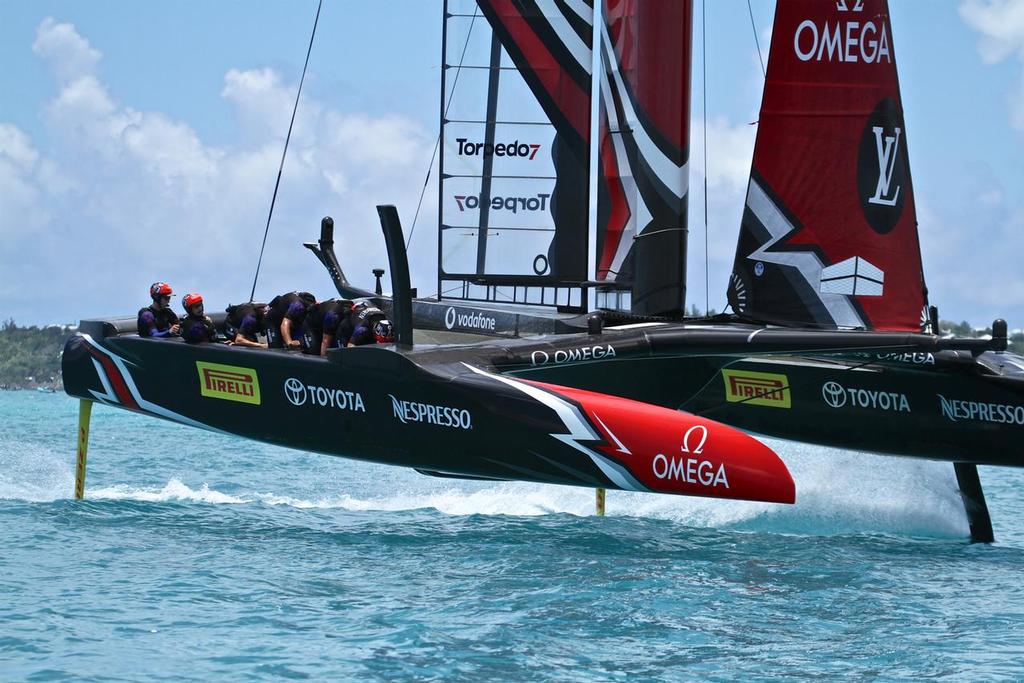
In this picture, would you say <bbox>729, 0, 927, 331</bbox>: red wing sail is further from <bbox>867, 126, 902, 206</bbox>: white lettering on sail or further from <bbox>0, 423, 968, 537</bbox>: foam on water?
<bbox>0, 423, 968, 537</bbox>: foam on water

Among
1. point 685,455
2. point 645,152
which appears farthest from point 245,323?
point 685,455

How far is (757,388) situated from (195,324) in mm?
3605

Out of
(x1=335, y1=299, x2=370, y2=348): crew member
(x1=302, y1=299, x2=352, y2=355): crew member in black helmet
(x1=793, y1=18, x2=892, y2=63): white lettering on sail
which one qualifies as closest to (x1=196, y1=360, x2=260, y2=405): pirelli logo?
(x1=302, y1=299, x2=352, y2=355): crew member in black helmet

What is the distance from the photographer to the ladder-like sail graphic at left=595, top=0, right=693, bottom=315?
30.7 feet

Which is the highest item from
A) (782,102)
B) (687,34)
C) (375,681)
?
(687,34)

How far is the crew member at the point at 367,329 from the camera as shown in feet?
26.5

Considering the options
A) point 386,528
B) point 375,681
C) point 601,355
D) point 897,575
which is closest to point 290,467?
point 386,528

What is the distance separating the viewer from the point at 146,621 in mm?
5629

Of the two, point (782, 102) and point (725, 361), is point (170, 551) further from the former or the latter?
point (782, 102)

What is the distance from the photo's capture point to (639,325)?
830cm

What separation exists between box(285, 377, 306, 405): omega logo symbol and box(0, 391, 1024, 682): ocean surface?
784 millimetres

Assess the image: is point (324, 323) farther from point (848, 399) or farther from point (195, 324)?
point (848, 399)

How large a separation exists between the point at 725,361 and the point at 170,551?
3.77 m

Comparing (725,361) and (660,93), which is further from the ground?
(660,93)
